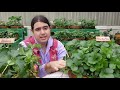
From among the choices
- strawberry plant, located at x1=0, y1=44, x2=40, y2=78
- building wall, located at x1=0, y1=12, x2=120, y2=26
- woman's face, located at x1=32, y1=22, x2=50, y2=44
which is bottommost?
strawberry plant, located at x1=0, y1=44, x2=40, y2=78

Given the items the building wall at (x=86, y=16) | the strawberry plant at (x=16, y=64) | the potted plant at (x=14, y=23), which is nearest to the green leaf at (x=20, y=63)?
the strawberry plant at (x=16, y=64)

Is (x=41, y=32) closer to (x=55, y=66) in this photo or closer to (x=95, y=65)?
(x=55, y=66)

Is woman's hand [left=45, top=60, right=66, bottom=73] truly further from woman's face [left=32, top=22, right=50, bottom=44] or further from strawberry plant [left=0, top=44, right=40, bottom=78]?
woman's face [left=32, top=22, right=50, bottom=44]

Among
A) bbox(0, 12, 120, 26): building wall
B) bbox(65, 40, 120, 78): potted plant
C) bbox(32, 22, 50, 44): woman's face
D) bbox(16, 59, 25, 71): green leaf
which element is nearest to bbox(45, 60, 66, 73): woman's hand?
bbox(65, 40, 120, 78): potted plant

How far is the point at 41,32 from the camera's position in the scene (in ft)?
5.16

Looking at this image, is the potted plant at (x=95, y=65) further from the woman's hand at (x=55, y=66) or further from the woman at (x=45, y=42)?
the woman at (x=45, y=42)

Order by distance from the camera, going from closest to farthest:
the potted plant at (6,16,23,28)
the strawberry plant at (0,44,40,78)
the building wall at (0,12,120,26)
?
1. the strawberry plant at (0,44,40,78)
2. the potted plant at (6,16,23,28)
3. the building wall at (0,12,120,26)

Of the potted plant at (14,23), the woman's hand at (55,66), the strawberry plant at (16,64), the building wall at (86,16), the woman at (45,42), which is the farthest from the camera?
the building wall at (86,16)

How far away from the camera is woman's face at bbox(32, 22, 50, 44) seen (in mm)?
1578

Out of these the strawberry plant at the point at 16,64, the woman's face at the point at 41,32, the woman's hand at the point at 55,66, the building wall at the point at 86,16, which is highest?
the building wall at the point at 86,16

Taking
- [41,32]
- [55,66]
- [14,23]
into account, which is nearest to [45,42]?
[41,32]

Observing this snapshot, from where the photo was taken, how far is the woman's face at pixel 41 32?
1.58m

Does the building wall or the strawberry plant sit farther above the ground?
the building wall

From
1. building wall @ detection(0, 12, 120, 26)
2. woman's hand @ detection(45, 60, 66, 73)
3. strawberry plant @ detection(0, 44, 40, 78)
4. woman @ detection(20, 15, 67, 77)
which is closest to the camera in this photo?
strawberry plant @ detection(0, 44, 40, 78)
